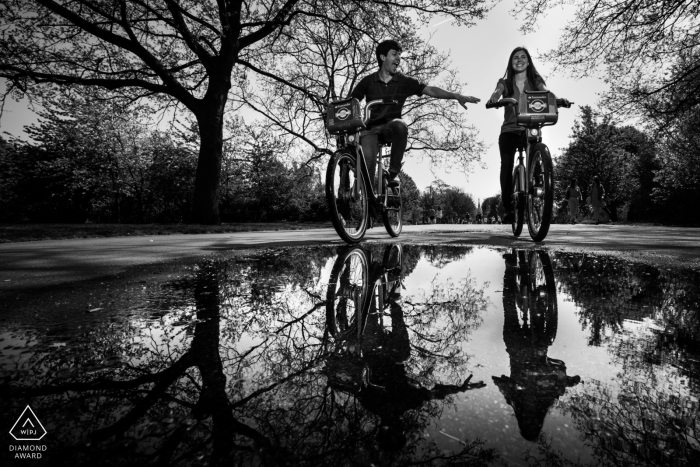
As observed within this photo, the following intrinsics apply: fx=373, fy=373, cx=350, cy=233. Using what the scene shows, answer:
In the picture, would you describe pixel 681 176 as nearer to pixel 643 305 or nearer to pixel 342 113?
pixel 342 113

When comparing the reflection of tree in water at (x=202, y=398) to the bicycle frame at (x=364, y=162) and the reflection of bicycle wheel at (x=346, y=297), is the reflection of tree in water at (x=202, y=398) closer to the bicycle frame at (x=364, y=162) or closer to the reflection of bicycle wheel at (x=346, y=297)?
the reflection of bicycle wheel at (x=346, y=297)

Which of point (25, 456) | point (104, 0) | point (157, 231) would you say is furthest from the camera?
point (104, 0)

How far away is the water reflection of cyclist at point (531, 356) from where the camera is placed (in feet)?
2.37

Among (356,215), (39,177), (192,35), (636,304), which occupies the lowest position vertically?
(636,304)

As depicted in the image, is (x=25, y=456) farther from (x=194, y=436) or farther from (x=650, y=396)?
(x=650, y=396)

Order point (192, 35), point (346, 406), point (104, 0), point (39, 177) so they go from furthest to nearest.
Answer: point (39, 177) → point (192, 35) → point (104, 0) → point (346, 406)

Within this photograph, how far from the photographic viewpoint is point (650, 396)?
76 centimetres

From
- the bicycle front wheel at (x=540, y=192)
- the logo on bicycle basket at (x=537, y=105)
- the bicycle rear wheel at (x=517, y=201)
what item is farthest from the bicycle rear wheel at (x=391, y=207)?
the logo on bicycle basket at (x=537, y=105)

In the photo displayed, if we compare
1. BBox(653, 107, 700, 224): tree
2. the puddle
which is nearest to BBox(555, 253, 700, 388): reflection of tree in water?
the puddle

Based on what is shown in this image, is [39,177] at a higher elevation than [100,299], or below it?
higher

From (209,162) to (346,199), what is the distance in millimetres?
10688

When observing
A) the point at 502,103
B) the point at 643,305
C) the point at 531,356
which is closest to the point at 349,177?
the point at 502,103

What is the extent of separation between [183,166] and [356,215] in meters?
36.1

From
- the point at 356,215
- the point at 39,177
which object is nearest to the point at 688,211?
the point at 356,215
